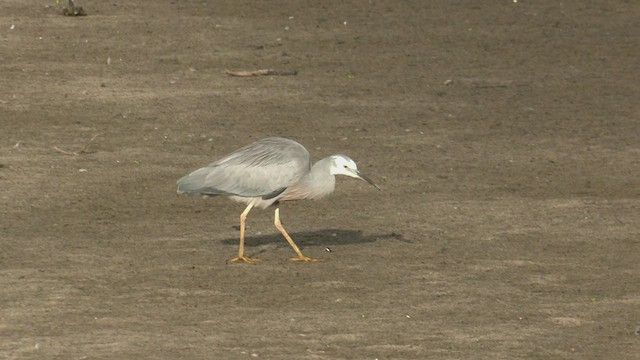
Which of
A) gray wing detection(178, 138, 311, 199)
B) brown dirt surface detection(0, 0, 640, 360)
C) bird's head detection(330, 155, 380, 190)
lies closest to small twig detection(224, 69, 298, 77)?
brown dirt surface detection(0, 0, 640, 360)

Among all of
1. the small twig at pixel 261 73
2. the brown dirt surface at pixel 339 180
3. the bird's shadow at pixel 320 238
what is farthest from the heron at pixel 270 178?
the small twig at pixel 261 73

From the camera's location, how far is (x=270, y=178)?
1063 cm

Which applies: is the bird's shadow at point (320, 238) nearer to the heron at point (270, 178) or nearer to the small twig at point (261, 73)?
the heron at point (270, 178)

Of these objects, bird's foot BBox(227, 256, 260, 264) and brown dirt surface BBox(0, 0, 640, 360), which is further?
bird's foot BBox(227, 256, 260, 264)

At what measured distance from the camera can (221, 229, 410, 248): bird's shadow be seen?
11336mm

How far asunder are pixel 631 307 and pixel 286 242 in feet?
9.22

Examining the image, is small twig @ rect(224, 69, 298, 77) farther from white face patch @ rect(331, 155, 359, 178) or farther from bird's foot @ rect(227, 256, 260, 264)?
bird's foot @ rect(227, 256, 260, 264)

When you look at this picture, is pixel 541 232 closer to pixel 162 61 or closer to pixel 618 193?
pixel 618 193

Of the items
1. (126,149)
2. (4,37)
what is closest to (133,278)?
(126,149)

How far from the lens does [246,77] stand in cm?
1673

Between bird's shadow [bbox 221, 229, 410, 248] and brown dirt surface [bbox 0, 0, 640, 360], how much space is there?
29 millimetres

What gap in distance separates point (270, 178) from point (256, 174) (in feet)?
0.34

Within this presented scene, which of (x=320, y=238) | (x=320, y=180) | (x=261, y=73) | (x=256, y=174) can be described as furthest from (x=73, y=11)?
(x=320, y=180)

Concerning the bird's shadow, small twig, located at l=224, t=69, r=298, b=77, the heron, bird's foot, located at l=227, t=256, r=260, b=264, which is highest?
the heron
